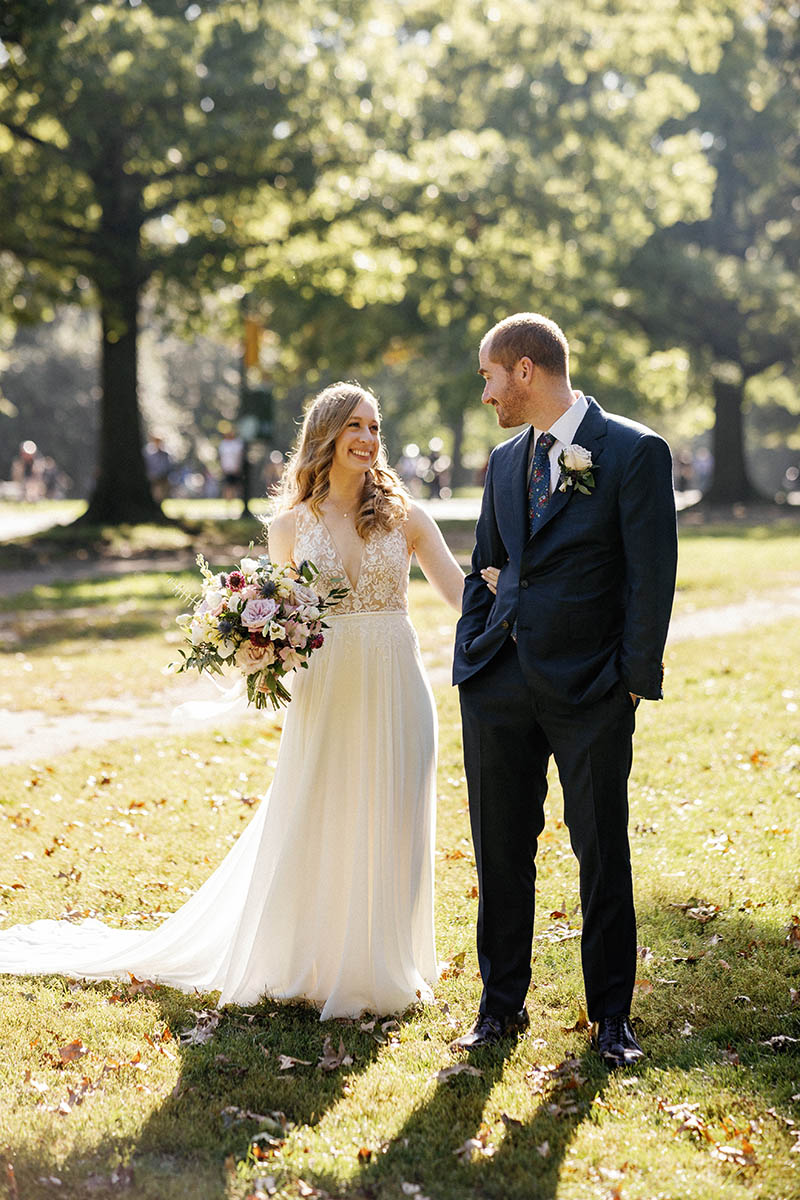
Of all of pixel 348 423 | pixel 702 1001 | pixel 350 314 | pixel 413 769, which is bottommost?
pixel 702 1001

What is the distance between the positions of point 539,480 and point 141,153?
63.9 feet

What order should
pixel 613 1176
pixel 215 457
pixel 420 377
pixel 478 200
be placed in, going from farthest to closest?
pixel 215 457
pixel 420 377
pixel 478 200
pixel 613 1176

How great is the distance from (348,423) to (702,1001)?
268 centimetres

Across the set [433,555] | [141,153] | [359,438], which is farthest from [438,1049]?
[141,153]

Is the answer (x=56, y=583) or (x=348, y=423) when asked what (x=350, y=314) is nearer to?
(x=56, y=583)

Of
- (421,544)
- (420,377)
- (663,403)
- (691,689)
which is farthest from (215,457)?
(421,544)

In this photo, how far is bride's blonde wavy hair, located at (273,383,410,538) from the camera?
538 cm

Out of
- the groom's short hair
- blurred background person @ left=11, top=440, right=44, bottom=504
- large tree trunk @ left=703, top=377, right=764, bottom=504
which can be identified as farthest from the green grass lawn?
blurred background person @ left=11, top=440, right=44, bottom=504

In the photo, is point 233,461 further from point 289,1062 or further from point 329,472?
point 289,1062

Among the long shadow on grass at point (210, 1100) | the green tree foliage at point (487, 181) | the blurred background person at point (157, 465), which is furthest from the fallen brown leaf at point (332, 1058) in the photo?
the blurred background person at point (157, 465)

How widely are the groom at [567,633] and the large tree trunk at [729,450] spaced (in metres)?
34.4

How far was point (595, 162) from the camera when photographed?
2727 cm

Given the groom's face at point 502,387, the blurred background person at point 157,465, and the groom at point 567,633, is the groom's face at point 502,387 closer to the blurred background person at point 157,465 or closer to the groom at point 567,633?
the groom at point 567,633

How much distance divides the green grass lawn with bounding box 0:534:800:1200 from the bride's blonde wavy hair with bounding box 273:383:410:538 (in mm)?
1940
